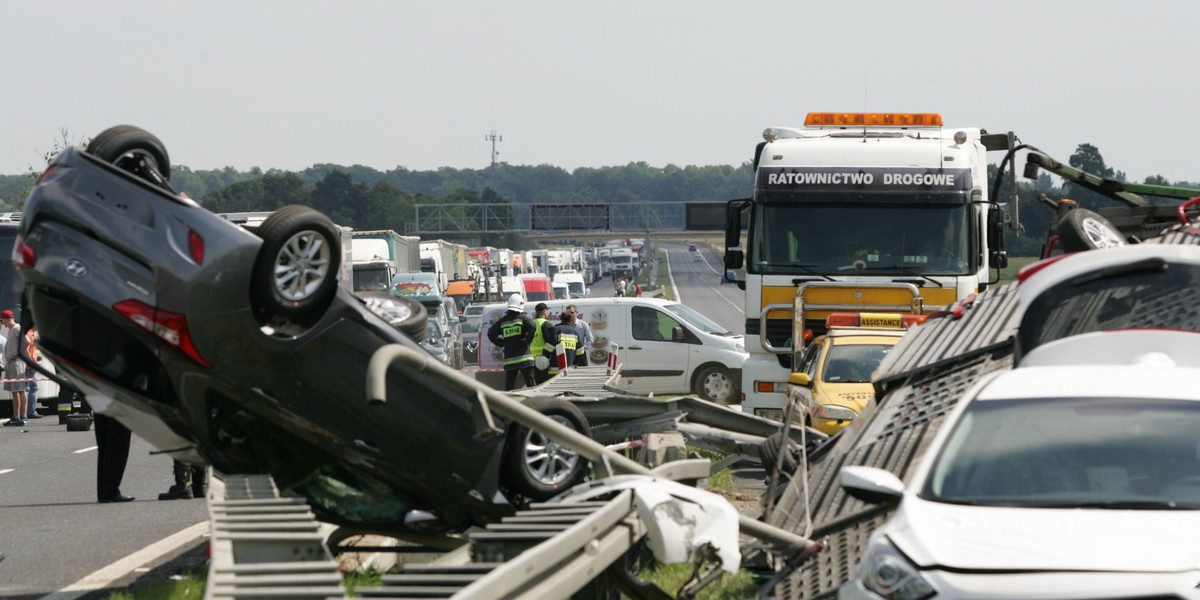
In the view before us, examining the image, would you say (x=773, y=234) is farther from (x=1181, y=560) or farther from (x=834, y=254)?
(x=1181, y=560)

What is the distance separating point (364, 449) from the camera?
22.7 ft

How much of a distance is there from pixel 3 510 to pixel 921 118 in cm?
1116

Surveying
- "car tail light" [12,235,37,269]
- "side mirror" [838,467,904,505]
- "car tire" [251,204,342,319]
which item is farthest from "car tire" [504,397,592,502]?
"car tail light" [12,235,37,269]

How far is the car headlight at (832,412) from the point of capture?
12867 millimetres

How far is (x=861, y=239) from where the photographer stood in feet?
54.3

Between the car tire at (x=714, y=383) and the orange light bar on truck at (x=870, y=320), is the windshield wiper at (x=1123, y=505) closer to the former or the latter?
the orange light bar on truck at (x=870, y=320)

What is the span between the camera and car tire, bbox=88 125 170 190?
6.63 metres

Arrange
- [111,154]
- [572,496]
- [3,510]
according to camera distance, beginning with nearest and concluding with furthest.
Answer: [572,496], [111,154], [3,510]

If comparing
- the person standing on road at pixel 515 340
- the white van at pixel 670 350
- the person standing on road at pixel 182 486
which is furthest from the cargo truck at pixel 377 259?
the person standing on road at pixel 182 486

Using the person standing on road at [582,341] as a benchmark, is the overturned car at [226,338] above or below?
above

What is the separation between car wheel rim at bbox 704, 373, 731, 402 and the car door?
0.35m

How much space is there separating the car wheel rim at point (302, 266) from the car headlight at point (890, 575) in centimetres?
266

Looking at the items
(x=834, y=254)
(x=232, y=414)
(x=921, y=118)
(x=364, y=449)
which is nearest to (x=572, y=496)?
(x=364, y=449)

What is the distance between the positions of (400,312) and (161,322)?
139 centimetres
